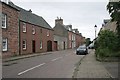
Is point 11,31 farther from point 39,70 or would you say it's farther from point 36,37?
point 39,70

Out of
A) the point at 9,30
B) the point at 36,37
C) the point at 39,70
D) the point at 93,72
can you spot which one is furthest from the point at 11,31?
the point at 93,72

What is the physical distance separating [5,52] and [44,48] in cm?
2201

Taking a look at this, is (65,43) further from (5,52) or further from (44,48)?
(5,52)

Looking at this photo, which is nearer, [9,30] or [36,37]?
[9,30]

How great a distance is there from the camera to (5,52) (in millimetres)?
31547

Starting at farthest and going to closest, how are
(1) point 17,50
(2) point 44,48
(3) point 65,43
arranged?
(3) point 65,43 < (2) point 44,48 < (1) point 17,50

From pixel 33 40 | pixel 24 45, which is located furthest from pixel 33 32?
pixel 24 45

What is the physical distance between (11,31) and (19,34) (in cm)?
403

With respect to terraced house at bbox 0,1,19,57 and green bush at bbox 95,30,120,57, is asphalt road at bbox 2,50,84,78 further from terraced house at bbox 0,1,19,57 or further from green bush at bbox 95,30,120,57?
terraced house at bbox 0,1,19,57

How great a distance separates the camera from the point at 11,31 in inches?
1334

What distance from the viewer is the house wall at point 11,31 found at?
31809 millimetres

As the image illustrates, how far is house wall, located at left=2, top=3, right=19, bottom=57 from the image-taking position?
31809mm

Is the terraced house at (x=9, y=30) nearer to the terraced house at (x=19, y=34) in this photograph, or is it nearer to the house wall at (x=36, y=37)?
the terraced house at (x=19, y=34)

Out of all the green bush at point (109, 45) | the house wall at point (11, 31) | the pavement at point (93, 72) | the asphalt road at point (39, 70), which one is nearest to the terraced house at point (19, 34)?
the house wall at point (11, 31)
